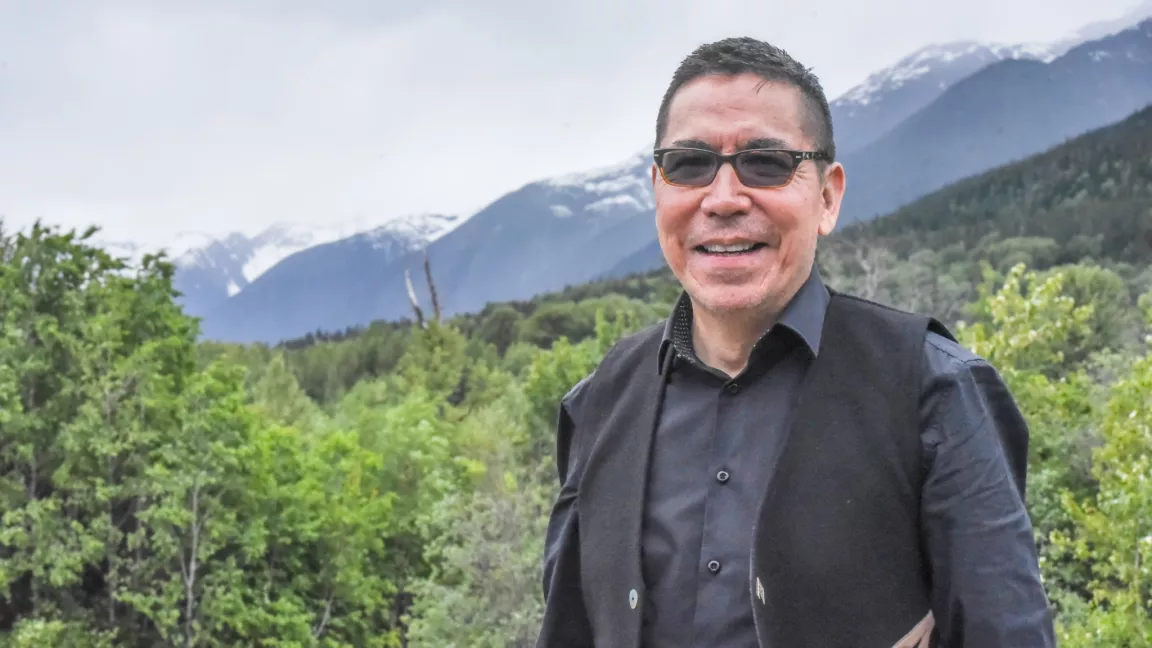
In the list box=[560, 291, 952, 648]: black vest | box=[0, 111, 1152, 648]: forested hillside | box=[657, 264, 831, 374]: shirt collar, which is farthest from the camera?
box=[0, 111, 1152, 648]: forested hillside

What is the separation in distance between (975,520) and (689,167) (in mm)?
1013

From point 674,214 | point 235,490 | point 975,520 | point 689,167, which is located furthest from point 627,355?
point 235,490

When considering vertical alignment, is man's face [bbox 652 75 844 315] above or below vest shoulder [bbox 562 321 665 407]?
above

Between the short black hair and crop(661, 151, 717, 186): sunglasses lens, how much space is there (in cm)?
8

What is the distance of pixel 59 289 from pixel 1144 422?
2848cm

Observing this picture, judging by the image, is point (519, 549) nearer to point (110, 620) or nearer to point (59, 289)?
point (110, 620)

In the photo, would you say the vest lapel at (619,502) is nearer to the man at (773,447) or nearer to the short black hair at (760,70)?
the man at (773,447)

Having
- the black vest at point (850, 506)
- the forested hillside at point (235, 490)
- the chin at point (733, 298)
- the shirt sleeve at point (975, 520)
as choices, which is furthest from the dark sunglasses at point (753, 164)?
the forested hillside at point (235, 490)

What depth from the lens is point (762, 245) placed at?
6.91 ft

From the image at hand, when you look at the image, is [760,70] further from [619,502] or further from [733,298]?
[619,502]

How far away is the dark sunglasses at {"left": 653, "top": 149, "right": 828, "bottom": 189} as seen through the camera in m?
2.09

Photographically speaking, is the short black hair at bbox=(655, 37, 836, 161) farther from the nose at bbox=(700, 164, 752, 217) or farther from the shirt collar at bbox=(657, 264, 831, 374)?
the shirt collar at bbox=(657, 264, 831, 374)

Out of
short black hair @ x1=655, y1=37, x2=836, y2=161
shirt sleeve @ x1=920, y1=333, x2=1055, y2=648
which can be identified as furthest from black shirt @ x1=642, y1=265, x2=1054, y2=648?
short black hair @ x1=655, y1=37, x2=836, y2=161

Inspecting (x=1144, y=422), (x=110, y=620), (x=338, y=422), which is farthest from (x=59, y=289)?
(x=1144, y=422)
